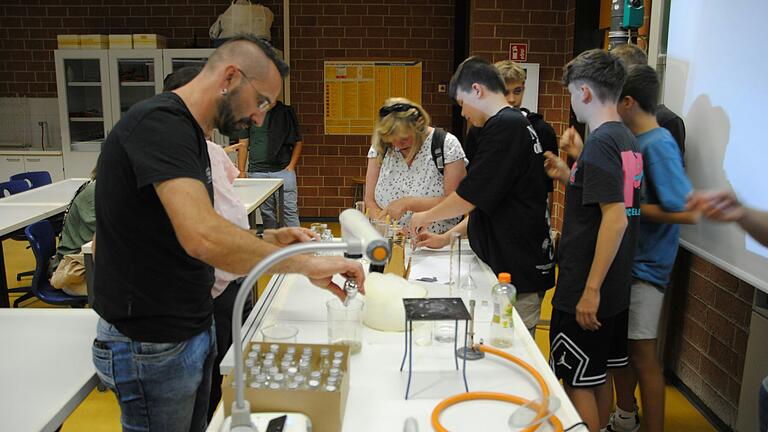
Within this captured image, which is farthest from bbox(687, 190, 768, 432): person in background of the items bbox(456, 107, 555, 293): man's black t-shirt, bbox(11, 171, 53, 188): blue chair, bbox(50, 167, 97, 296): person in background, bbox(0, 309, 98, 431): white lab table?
bbox(11, 171, 53, 188): blue chair

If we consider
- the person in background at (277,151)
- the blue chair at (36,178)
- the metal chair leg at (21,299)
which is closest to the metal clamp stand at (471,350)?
the metal chair leg at (21,299)

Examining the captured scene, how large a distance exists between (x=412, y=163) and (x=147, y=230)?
5.25 ft

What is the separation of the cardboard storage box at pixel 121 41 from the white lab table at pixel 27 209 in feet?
7.81

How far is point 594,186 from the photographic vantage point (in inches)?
73.2

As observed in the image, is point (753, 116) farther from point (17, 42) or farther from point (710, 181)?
point (17, 42)

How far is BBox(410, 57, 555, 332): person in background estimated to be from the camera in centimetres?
214

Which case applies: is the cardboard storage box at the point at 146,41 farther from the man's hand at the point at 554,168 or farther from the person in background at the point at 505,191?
the man's hand at the point at 554,168

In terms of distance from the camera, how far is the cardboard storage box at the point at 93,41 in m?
6.20

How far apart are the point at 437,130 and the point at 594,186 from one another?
105 cm

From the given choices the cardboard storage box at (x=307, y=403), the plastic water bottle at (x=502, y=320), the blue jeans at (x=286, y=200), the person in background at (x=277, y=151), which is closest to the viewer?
the cardboard storage box at (x=307, y=403)

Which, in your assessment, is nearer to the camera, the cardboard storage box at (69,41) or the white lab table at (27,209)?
the white lab table at (27,209)

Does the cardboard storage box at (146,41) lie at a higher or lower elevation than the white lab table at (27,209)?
higher

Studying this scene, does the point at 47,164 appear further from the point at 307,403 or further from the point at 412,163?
the point at 307,403

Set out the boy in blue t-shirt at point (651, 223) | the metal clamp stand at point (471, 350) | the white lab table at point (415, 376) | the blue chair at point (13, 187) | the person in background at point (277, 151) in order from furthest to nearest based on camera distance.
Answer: the person in background at point (277, 151), the blue chair at point (13, 187), the boy in blue t-shirt at point (651, 223), the metal clamp stand at point (471, 350), the white lab table at point (415, 376)
